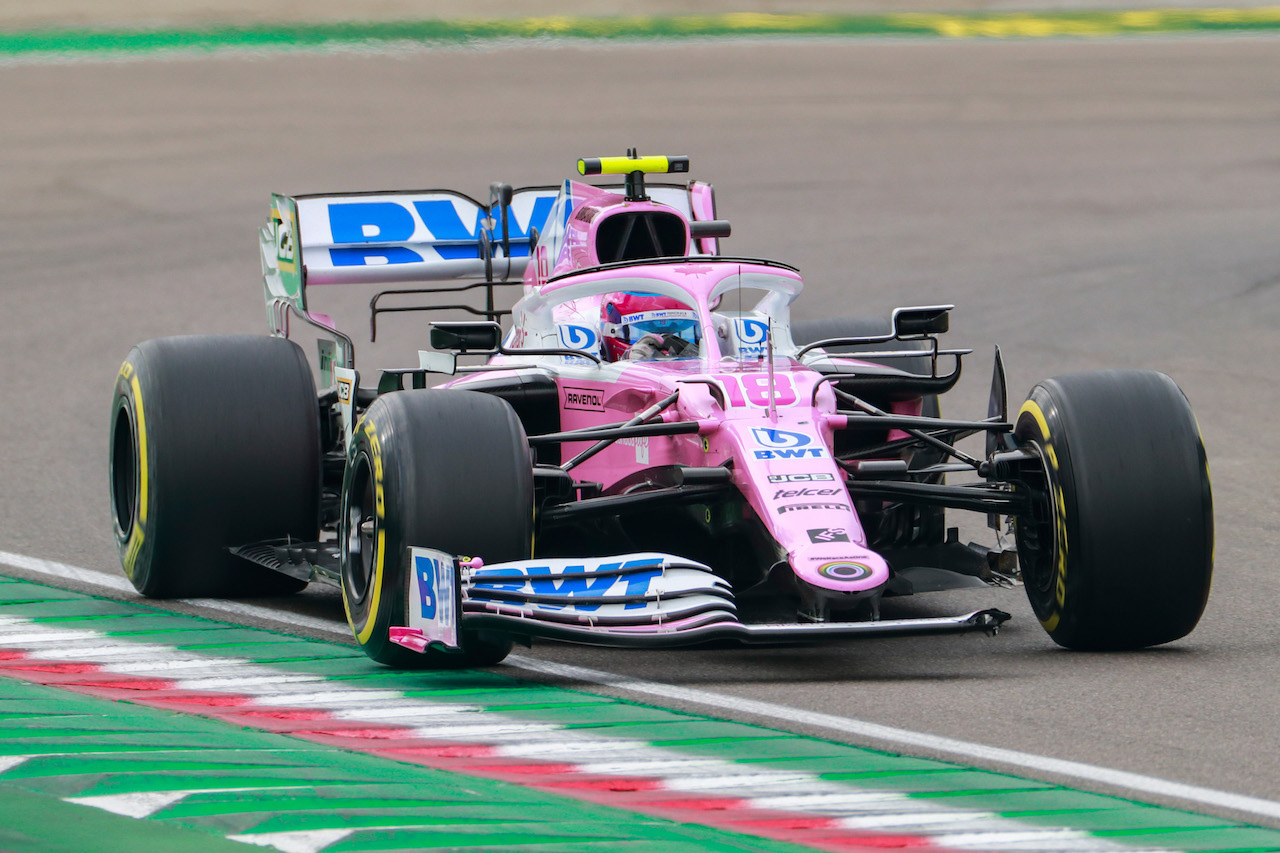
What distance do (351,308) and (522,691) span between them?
12.3 meters

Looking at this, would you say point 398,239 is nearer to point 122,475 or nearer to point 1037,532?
point 122,475

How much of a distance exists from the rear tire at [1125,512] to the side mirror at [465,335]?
2.22 meters

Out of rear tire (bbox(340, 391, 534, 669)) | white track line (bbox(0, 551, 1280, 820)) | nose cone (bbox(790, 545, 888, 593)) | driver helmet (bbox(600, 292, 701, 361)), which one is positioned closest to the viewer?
white track line (bbox(0, 551, 1280, 820))

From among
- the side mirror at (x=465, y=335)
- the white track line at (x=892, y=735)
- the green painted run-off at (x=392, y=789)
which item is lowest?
the white track line at (x=892, y=735)

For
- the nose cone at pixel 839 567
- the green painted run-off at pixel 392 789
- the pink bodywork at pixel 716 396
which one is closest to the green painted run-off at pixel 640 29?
the pink bodywork at pixel 716 396

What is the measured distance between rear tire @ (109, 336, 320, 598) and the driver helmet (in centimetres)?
136

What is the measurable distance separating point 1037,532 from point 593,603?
1.93m

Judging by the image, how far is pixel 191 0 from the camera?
90.2 ft

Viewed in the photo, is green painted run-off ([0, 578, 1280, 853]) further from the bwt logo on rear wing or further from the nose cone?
the bwt logo on rear wing

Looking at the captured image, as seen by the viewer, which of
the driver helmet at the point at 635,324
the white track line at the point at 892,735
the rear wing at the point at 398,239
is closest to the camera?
the white track line at the point at 892,735

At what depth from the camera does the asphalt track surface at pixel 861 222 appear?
7.07 metres

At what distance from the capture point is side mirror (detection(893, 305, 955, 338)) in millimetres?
8344

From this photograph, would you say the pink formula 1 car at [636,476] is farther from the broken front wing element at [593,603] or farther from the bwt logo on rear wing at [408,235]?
the bwt logo on rear wing at [408,235]

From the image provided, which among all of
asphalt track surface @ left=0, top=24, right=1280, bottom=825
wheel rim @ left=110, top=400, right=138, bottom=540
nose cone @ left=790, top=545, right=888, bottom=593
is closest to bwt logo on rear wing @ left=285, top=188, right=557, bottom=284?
wheel rim @ left=110, top=400, right=138, bottom=540
